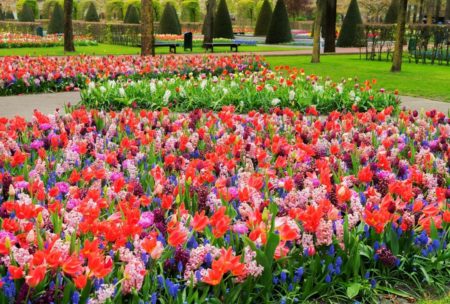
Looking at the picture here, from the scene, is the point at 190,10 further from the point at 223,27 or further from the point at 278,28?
the point at 278,28

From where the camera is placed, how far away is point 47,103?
1030 centimetres

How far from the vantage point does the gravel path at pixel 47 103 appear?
9.45m

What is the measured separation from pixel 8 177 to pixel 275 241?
1928 mm

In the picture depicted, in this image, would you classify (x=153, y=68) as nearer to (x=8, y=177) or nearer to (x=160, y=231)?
(x=8, y=177)

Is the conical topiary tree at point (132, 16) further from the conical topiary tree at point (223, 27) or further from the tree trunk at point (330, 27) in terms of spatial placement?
the tree trunk at point (330, 27)

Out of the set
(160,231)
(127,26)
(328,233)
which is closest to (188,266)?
(160,231)

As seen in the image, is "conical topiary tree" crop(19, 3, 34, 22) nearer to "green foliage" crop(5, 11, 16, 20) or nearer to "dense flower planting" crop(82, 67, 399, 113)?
"green foliage" crop(5, 11, 16, 20)

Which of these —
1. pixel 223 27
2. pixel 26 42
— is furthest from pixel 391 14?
pixel 26 42

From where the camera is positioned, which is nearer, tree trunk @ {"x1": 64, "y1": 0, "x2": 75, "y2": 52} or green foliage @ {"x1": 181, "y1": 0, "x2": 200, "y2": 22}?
tree trunk @ {"x1": 64, "y1": 0, "x2": 75, "y2": 52}

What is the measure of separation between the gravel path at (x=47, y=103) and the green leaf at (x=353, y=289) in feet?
21.8

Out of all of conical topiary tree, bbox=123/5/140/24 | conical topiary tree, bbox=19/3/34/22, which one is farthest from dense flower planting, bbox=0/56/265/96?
conical topiary tree, bbox=19/3/34/22

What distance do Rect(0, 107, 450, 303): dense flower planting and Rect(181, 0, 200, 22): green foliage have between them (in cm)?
4911

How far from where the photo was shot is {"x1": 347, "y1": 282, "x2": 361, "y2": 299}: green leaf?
304 cm

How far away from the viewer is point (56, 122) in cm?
637
